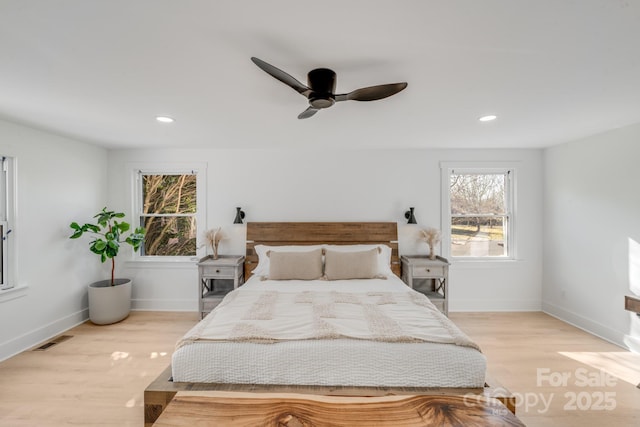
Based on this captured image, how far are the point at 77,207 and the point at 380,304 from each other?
384 cm

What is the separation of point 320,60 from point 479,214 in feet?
11.7

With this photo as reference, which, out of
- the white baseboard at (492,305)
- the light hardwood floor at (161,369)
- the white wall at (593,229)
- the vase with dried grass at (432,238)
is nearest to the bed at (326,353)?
the light hardwood floor at (161,369)

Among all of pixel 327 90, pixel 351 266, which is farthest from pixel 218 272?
pixel 327 90

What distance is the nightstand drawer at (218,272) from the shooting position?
3635 millimetres

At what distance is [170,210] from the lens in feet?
13.9

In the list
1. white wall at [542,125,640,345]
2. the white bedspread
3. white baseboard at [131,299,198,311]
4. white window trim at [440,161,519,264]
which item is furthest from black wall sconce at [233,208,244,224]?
white wall at [542,125,640,345]

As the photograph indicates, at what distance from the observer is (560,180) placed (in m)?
3.79

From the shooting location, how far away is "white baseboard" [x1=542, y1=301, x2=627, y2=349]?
309 cm

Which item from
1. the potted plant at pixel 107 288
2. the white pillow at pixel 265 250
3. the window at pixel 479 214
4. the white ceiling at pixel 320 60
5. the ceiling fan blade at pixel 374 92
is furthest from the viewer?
the window at pixel 479 214

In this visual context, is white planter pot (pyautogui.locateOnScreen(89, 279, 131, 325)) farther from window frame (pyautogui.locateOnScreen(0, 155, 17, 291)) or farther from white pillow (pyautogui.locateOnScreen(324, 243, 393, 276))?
white pillow (pyautogui.locateOnScreen(324, 243, 393, 276))

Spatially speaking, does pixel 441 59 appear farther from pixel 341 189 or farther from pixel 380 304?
pixel 341 189

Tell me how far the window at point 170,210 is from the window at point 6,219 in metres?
1.36

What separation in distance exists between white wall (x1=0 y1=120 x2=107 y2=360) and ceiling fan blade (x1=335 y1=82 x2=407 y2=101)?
11.3 feet

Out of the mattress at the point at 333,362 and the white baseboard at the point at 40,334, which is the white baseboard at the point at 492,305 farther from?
the white baseboard at the point at 40,334
